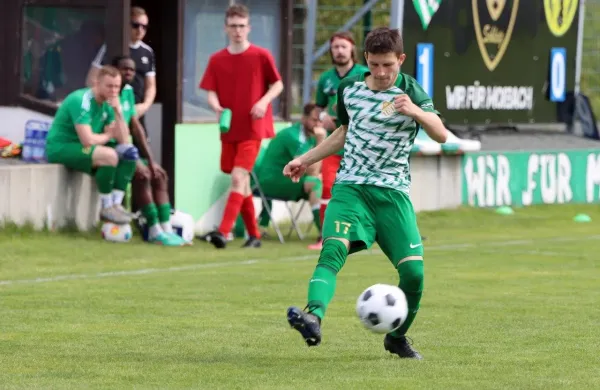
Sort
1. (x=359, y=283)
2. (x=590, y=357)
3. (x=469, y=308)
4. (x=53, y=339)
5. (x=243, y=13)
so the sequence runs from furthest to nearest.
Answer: (x=243, y=13) < (x=359, y=283) < (x=469, y=308) < (x=53, y=339) < (x=590, y=357)

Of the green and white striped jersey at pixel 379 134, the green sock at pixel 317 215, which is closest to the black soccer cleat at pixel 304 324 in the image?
the green and white striped jersey at pixel 379 134

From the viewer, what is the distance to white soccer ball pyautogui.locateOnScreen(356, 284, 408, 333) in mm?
7629

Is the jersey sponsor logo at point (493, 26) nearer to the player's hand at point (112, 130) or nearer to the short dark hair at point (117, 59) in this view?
the short dark hair at point (117, 59)

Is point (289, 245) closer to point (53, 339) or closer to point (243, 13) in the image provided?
point (243, 13)

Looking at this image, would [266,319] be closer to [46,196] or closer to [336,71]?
[336,71]

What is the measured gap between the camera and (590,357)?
8062mm

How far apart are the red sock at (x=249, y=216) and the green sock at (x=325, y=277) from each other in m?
7.69

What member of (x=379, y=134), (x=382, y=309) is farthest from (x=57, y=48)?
(x=382, y=309)

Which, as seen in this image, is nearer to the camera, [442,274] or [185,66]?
[442,274]

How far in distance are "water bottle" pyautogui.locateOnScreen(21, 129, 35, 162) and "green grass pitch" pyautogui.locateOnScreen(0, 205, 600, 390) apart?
972mm

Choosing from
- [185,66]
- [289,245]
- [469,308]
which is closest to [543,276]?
[469,308]

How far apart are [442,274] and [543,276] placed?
0.85 metres

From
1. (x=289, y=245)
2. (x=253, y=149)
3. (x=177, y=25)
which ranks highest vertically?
(x=177, y=25)

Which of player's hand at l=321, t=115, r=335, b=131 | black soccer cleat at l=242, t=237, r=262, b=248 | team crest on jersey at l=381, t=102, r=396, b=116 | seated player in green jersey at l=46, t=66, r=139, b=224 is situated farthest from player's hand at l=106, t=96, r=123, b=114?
team crest on jersey at l=381, t=102, r=396, b=116
